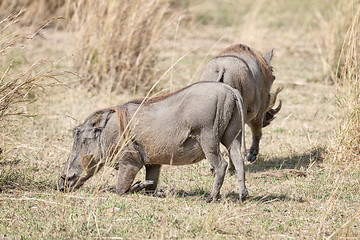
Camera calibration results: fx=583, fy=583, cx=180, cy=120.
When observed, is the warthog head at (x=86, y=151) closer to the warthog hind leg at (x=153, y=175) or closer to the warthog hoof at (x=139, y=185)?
the warthog hoof at (x=139, y=185)

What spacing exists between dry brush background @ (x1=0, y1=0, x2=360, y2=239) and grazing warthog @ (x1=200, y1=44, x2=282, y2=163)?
0.92 ft

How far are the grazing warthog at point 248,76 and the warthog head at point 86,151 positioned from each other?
1088 mm

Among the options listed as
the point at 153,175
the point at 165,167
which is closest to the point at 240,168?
the point at 153,175

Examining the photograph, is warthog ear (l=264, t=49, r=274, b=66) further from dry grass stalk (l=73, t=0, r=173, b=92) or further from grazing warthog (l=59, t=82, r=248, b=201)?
dry grass stalk (l=73, t=0, r=173, b=92)

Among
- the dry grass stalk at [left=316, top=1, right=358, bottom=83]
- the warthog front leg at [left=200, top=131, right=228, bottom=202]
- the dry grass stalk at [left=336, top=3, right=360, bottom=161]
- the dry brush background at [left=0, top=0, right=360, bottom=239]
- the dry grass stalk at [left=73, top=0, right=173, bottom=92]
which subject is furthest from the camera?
the dry grass stalk at [left=316, top=1, right=358, bottom=83]

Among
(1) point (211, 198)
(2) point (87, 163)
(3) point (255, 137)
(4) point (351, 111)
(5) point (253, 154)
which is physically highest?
(4) point (351, 111)

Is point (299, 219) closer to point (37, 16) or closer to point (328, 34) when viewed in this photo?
point (328, 34)

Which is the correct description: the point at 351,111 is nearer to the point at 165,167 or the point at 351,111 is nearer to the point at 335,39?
the point at 165,167

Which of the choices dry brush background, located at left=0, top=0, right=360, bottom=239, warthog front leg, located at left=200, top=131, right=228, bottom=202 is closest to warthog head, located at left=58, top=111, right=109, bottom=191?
dry brush background, located at left=0, top=0, right=360, bottom=239

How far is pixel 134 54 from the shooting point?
308 inches

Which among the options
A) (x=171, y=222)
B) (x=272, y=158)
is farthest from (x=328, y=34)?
(x=171, y=222)

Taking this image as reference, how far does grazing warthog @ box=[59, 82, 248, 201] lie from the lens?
4.14 m

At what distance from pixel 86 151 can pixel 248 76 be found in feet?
5.08

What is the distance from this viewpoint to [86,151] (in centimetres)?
447
